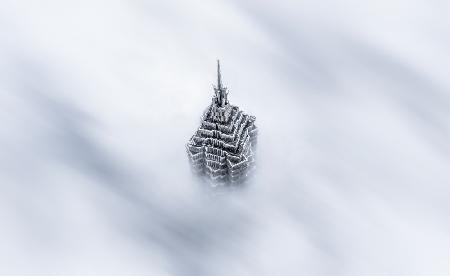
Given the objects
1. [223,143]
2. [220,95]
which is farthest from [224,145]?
[220,95]

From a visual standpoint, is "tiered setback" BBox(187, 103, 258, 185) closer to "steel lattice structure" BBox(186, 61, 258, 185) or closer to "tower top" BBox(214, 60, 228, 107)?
"steel lattice structure" BBox(186, 61, 258, 185)

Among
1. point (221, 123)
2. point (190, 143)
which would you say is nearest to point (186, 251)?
point (190, 143)

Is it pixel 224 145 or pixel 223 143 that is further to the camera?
pixel 224 145

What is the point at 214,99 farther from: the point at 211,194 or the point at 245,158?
the point at 211,194

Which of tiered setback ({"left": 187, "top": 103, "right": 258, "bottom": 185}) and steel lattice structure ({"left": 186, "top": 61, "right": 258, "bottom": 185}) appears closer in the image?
steel lattice structure ({"left": 186, "top": 61, "right": 258, "bottom": 185})

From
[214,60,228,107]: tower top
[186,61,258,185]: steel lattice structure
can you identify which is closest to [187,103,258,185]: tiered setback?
[186,61,258,185]: steel lattice structure

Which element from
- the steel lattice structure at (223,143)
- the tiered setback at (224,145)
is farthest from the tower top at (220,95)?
the tiered setback at (224,145)

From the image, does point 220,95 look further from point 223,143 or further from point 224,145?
point 224,145
